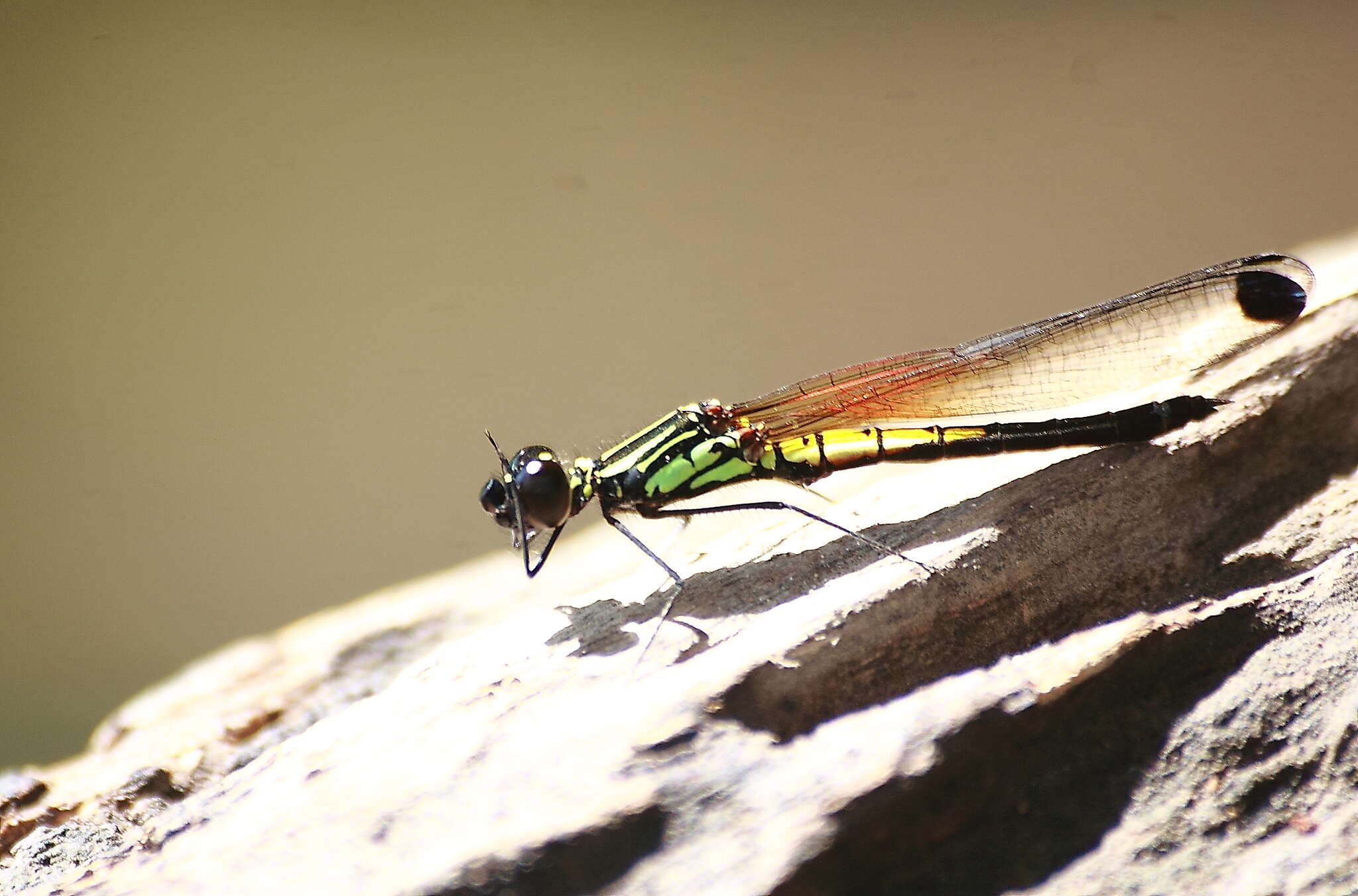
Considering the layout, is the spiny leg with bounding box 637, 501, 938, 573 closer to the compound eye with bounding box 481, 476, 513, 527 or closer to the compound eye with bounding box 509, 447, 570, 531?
the compound eye with bounding box 509, 447, 570, 531

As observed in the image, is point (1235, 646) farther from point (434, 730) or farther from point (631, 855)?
point (434, 730)

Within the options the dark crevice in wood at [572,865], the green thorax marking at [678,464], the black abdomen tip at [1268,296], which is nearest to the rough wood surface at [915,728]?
the dark crevice in wood at [572,865]

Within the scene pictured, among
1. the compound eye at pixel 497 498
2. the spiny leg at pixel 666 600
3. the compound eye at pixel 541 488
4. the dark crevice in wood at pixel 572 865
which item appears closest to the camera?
the dark crevice in wood at pixel 572 865

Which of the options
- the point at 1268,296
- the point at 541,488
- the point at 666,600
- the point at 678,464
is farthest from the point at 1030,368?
the point at 541,488

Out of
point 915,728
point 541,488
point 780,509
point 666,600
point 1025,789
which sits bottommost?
point 1025,789

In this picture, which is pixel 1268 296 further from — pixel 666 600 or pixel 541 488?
pixel 541 488

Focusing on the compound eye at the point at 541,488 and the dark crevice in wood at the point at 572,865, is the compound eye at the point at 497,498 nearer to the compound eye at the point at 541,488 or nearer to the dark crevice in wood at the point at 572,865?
the compound eye at the point at 541,488

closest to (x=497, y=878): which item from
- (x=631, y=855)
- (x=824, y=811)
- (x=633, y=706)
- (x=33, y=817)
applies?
(x=631, y=855)

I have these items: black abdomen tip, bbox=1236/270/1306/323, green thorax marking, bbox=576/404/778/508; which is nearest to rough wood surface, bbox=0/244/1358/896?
black abdomen tip, bbox=1236/270/1306/323

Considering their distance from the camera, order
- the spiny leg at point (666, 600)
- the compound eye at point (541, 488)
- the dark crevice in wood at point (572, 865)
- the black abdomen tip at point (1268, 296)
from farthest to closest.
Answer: the compound eye at point (541, 488) < the black abdomen tip at point (1268, 296) < the spiny leg at point (666, 600) < the dark crevice in wood at point (572, 865)
